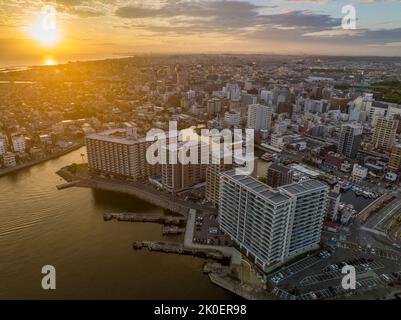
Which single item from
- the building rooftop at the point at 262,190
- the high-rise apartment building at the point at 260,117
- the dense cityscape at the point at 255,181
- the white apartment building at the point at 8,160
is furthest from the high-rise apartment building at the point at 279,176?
the white apartment building at the point at 8,160

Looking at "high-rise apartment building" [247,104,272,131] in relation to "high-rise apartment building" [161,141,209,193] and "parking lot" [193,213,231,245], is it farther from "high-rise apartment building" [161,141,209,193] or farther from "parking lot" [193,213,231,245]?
"parking lot" [193,213,231,245]

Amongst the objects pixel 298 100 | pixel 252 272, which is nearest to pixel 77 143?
pixel 252 272

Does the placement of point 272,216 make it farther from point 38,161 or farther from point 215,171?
point 38,161

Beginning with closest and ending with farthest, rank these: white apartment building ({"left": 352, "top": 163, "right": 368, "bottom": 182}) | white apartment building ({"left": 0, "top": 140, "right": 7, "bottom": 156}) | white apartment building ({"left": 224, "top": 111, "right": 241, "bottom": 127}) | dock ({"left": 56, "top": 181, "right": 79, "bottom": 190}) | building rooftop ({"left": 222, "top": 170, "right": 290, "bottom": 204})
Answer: building rooftop ({"left": 222, "top": 170, "right": 290, "bottom": 204}), dock ({"left": 56, "top": 181, "right": 79, "bottom": 190}), white apartment building ({"left": 352, "top": 163, "right": 368, "bottom": 182}), white apartment building ({"left": 0, "top": 140, "right": 7, "bottom": 156}), white apartment building ({"left": 224, "top": 111, "right": 241, "bottom": 127})

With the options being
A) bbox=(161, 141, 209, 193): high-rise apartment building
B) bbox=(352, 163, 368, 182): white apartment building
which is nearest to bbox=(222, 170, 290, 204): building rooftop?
bbox=(161, 141, 209, 193): high-rise apartment building

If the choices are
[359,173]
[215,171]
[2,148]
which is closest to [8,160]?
[2,148]

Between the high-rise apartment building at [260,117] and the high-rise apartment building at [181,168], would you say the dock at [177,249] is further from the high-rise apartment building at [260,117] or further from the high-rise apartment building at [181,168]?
the high-rise apartment building at [260,117]
